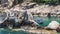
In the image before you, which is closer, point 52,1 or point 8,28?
point 8,28

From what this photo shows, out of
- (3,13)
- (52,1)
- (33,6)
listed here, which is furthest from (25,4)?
(3,13)

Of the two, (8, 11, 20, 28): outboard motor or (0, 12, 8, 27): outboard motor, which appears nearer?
(8, 11, 20, 28): outboard motor

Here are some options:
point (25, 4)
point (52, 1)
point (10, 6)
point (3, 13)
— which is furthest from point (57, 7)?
point (3, 13)

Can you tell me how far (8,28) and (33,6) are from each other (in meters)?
31.3

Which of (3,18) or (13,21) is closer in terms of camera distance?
(13,21)

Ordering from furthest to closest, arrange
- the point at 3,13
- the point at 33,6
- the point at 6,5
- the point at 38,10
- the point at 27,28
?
the point at 6,5 → the point at 33,6 → the point at 38,10 → the point at 3,13 → the point at 27,28

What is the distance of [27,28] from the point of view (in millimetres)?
31719

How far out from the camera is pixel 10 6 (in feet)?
222

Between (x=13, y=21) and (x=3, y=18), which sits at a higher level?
(x=3, y=18)

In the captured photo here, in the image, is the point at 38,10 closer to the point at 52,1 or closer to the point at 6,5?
the point at 52,1

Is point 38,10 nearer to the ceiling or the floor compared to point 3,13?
nearer to the floor

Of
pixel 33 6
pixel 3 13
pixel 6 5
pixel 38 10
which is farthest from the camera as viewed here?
pixel 6 5

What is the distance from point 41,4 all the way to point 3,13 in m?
31.3

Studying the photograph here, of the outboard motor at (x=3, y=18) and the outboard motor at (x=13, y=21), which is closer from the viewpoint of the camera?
the outboard motor at (x=13, y=21)
